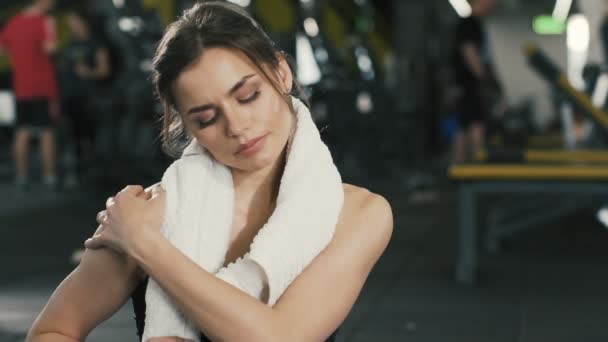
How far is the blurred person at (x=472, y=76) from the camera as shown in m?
8.39

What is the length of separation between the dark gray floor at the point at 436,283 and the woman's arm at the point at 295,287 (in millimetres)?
2323

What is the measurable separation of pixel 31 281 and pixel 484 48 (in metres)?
4.39

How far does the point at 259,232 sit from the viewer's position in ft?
5.39

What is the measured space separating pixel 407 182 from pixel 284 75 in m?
8.99

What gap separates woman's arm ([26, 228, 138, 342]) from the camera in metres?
1.65

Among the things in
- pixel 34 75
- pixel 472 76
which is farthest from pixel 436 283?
pixel 34 75

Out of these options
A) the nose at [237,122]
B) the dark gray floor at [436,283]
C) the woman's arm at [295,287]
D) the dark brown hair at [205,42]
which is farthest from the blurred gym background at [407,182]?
the woman's arm at [295,287]

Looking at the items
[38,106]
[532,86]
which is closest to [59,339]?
[38,106]

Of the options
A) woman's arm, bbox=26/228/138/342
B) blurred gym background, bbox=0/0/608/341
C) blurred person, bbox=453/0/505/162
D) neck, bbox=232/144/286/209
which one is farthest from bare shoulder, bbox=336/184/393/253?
blurred person, bbox=453/0/505/162

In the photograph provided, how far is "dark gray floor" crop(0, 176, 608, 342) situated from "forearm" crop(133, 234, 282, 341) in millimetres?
2515

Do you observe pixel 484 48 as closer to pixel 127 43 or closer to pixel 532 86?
pixel 127 43

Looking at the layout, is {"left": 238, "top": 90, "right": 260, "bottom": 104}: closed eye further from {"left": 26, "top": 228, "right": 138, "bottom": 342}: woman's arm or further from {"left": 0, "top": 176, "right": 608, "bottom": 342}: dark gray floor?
{"left": 0, "top": 176, "right": 608, "bottom": 342}: dark gray floor

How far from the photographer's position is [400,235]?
7273 mm

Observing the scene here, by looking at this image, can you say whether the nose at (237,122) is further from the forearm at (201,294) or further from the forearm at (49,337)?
the forearm at (49,337)
